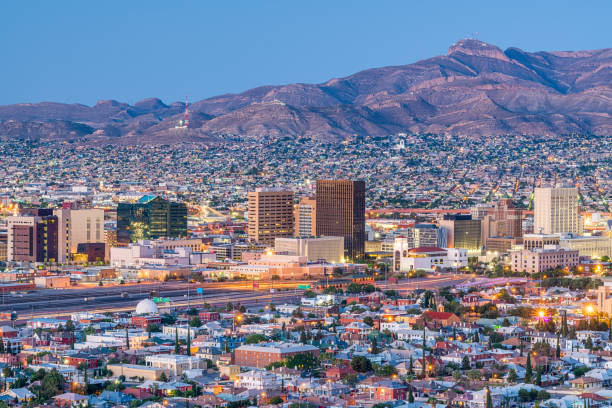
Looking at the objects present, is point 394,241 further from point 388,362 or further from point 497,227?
point 388,362

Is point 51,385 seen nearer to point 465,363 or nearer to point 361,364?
point 361,364

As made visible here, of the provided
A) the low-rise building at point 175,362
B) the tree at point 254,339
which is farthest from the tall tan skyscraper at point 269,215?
the low-rise building at point 175,362

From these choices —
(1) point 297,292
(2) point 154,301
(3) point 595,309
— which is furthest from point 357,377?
(1) point 297,292

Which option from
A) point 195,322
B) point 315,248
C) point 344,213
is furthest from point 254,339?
point 344,213

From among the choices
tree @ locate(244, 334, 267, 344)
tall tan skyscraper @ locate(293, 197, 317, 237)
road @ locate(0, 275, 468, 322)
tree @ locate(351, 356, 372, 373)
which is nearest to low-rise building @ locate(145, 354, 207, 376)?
tree @ locate(244, 334, 267, 344)

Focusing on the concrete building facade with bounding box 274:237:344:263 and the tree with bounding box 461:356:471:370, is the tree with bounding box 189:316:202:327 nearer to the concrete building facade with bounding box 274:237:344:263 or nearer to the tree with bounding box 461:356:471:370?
the tree with bounding box 461:356:471:370

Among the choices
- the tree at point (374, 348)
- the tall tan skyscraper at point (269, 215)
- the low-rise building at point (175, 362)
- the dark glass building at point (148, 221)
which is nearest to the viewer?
the low-rise building at point (175, 362)

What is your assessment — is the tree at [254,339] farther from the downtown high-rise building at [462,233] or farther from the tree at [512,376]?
the downtown high-rise building at [462,233]
